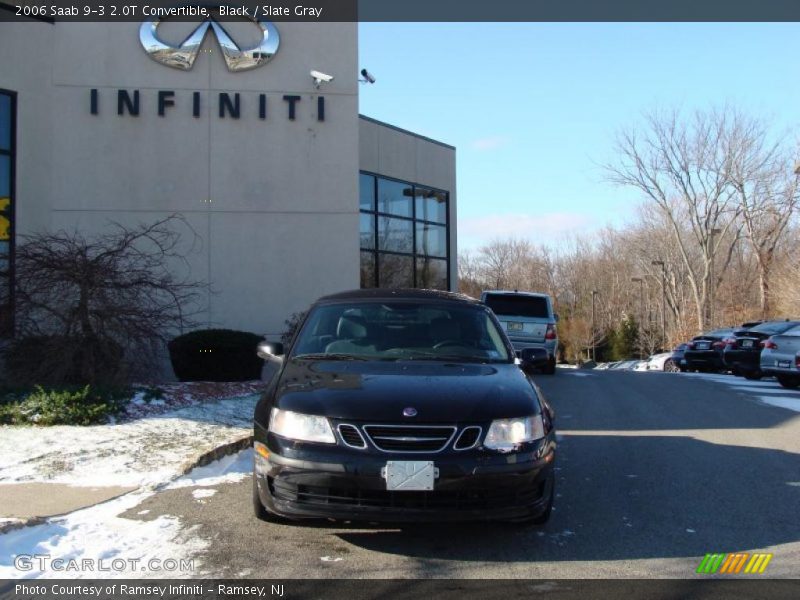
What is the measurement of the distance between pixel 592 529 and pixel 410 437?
173 centimetres

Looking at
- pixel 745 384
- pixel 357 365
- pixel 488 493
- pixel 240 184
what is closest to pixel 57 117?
pixel 240 184

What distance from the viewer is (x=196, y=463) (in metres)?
7.04

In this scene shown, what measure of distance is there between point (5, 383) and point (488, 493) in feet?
24.6

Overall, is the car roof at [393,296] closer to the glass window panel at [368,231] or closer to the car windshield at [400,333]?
the car windshield at [400,333]

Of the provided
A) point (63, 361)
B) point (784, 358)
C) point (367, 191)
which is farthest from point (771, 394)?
point (63, 361)

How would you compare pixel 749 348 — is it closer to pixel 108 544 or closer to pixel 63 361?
pixel 63 361

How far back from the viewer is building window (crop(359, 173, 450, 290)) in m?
20.0

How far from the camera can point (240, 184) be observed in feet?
49.1

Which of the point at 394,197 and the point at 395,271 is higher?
the point at 394,197

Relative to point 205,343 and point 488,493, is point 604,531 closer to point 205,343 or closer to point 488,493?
point 488,493

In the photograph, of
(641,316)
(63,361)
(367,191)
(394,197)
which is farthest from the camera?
(641,316)

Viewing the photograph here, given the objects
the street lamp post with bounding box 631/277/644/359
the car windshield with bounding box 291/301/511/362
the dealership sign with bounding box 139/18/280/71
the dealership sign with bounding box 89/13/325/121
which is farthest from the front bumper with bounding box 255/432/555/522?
the street lamp post with bounding box 631/277/644/359

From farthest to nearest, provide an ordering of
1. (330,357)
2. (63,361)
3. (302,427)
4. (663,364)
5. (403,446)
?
(663,364), (63,361), (330,357), (302,427), (403,446)

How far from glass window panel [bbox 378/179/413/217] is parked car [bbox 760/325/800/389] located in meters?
9.65
